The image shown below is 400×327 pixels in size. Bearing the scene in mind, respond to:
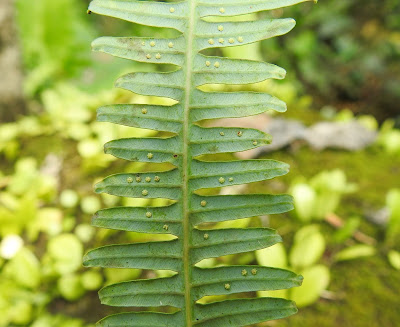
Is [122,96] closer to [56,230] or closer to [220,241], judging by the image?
[56,230]

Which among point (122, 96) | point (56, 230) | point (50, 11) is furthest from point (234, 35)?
point (50, 11)

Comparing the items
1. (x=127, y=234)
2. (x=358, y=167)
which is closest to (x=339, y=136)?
(x=358, y=167)

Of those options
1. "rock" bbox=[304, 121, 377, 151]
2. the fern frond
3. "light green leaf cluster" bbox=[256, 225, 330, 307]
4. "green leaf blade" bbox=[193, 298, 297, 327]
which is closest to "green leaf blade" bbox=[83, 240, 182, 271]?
the fern frond

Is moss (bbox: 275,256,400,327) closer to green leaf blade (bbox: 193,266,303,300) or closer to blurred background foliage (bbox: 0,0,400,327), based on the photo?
blurred background foliage (bbox: 0,0,400,327)

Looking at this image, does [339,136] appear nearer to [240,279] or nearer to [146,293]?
[240,279]

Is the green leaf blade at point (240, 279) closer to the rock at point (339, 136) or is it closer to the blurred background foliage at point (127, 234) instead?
the blurred background foliage at point (127, 234)
